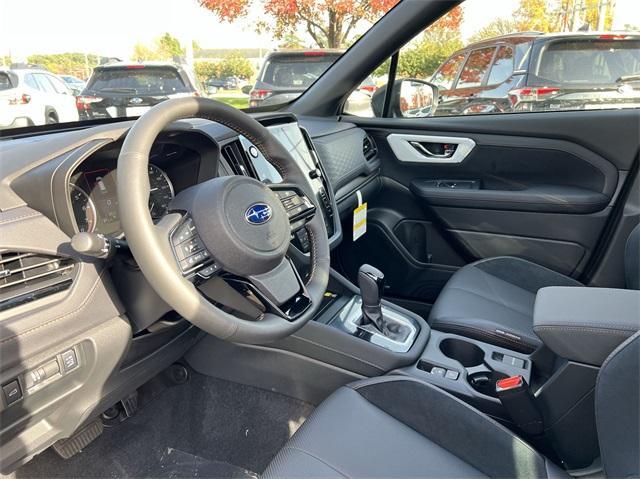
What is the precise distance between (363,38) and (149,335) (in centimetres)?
149

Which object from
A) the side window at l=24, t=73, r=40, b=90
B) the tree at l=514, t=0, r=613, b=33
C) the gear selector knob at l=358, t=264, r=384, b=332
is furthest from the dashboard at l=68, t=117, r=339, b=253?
the side window at l=24, t=73, r=40, b=90

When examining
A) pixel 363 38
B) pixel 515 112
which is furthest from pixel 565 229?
pixel 363 38

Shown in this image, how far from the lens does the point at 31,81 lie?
126 inches

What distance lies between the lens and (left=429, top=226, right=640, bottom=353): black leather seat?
1784mm

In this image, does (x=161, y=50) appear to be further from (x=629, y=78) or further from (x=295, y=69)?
(x=629, y=78)

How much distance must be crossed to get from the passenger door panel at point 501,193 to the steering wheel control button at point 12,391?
174 centimetres

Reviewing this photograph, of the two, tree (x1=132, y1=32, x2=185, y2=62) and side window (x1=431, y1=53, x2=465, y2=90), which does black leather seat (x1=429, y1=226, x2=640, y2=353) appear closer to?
side window (x1=431, y1=53, x2=465, y2=90)

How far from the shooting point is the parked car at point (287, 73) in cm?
264

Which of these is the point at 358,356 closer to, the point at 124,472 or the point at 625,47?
the point at 124,472

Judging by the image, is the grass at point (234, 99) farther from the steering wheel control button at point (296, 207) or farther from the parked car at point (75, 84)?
the parked car at point (75, 84)

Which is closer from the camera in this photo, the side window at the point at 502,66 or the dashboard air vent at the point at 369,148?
the side window at the point at 502,66

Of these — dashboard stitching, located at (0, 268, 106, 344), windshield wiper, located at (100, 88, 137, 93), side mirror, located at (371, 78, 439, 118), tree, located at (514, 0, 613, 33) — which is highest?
tree, located at (514, 0, 613, 33)

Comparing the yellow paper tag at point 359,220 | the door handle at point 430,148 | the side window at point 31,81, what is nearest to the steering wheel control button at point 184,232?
the yellow paper tag at point 359,220

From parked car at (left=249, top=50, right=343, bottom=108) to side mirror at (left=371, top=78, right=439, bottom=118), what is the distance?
1.04 ft
